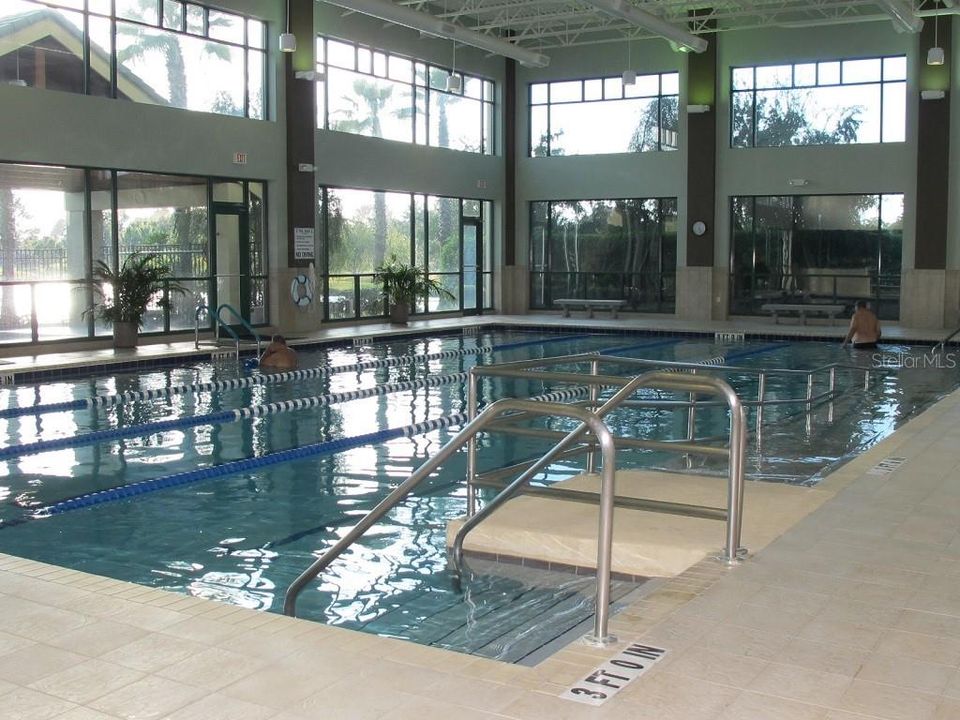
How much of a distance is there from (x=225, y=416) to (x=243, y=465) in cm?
241

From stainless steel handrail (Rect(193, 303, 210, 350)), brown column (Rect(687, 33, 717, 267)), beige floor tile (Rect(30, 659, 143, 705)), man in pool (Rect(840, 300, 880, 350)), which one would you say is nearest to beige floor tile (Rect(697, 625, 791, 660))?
beige floor tile (Rect(30, 659, 143, 705))

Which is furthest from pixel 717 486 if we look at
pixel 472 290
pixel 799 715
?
pixel 472 290

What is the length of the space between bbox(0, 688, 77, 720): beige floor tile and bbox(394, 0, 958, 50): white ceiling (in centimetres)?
1546

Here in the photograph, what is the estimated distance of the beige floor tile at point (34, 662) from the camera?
3.38m

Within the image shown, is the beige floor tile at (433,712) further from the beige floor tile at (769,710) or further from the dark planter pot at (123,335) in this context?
the dark planter pot at (123,335)

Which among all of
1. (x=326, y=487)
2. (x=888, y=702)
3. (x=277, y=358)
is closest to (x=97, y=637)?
(x=888, y=702)

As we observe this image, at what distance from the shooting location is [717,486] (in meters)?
6.35

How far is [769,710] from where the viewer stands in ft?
10.1

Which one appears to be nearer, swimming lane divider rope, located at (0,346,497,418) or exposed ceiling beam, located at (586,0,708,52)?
swimming lane divider rope, located at (0,346,497,418)

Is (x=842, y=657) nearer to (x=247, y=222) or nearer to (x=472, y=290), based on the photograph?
(x=247, y=222)

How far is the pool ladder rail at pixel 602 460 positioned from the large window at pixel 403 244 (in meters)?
14.8

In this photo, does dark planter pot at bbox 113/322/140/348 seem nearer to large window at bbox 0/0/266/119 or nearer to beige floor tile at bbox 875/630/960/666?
large window at bbox 0/0/266/119

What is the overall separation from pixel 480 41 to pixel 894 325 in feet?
29.6

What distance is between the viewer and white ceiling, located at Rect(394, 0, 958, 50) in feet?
60.7
